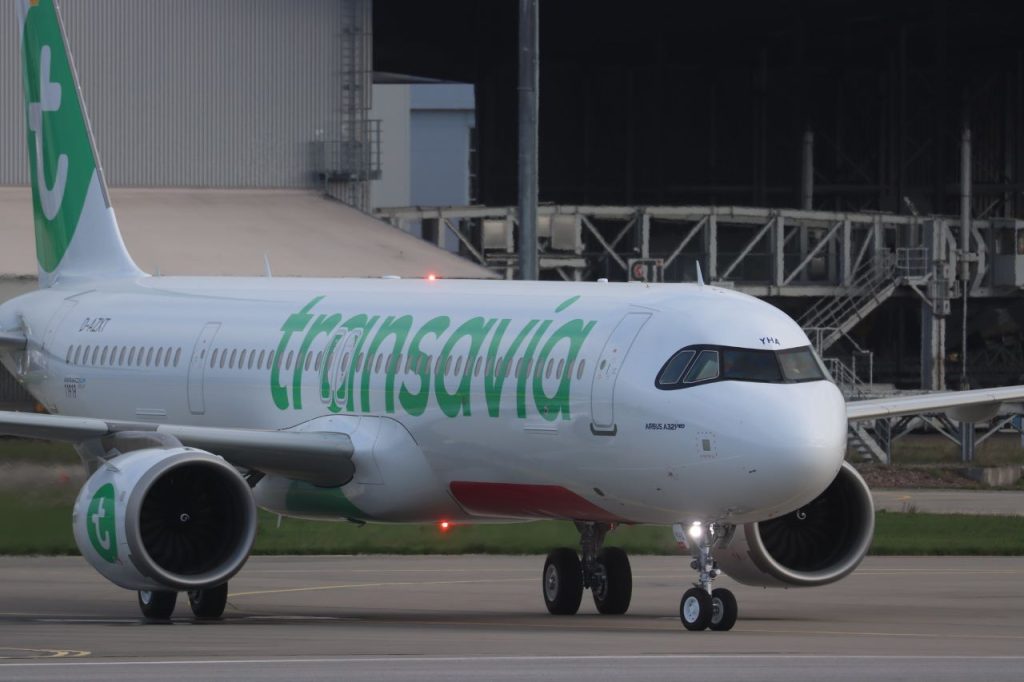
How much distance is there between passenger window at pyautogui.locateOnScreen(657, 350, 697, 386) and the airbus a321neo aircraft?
1.2 inches

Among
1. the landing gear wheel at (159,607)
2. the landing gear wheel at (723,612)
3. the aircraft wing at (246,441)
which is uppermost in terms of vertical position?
the aircraft wing at (246,441)

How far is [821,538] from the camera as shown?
917 inches

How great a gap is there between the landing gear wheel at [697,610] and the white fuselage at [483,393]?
817mm

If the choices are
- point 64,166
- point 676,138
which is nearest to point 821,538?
point 64,166

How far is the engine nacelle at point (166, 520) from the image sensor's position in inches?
821

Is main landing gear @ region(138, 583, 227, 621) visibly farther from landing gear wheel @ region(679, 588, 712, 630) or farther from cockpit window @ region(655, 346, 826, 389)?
cockpit window @ region(655, 346, 826, 389)

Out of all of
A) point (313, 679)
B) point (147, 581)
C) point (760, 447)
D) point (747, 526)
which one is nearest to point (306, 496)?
point (147, 581)

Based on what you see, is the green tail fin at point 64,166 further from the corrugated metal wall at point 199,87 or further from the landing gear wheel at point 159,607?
the corrugated metal wall at point 199,87

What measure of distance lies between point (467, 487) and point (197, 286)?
7.31m

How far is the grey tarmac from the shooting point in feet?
51.1

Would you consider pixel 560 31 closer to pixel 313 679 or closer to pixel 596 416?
pixel 596 416

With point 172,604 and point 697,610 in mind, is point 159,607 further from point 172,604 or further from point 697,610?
point 697,610

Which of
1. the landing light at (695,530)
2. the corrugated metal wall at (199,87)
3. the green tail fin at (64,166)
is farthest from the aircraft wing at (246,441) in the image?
the corrugated metal wall at (199,87)

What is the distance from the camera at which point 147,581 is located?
2083cm
